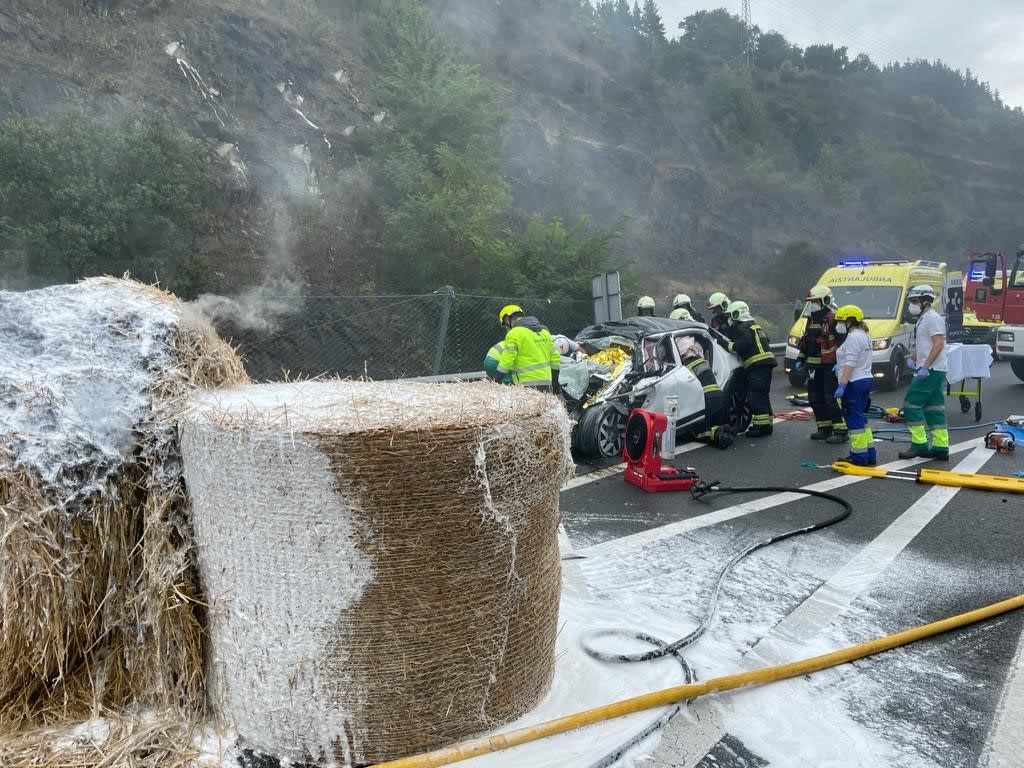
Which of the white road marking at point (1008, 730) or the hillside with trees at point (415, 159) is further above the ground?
the hillside with trees at point (415, 159)

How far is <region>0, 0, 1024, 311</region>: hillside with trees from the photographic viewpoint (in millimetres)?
14148

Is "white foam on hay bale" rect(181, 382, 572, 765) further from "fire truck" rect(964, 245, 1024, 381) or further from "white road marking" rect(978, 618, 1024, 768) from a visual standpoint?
"fire truck" rect(964, 245, 1024, 381)

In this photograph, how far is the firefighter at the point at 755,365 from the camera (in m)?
9.20

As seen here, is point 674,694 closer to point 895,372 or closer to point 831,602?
point 831,602

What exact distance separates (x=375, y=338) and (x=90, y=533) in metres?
7.75

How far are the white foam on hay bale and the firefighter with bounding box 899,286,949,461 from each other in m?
6.53

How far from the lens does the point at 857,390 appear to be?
7570mm

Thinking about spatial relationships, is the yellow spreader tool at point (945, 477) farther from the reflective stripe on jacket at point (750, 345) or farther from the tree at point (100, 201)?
the tree at point (100, 201)

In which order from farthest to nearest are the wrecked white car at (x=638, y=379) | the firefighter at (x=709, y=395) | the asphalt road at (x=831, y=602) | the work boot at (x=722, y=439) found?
the work boot at (x=722, y=439)
the firefighter at (x=709, y=395)
the wrecked white car at (x=638, y=379)
the asphalt road at (x=831, y=602)

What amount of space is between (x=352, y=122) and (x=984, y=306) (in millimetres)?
17784

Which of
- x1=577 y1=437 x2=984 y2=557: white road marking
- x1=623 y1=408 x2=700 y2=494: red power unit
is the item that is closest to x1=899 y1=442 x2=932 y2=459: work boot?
x1=577 y1=437 x2=984 y2=557: white road marking

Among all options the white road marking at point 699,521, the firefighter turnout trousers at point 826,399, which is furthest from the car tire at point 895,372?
the white road marking at point 699,521

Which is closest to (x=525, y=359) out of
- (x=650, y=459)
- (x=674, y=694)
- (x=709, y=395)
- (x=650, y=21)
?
(x=650, y=459)

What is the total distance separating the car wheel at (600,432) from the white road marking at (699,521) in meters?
2.00
